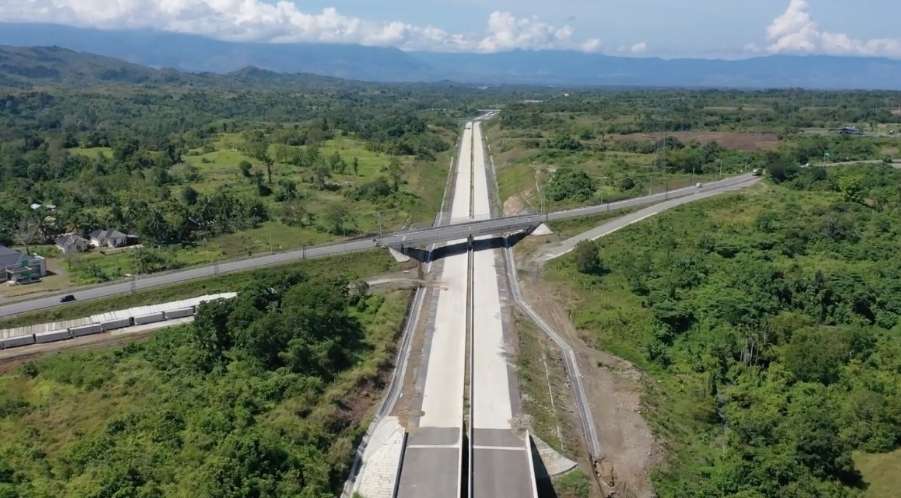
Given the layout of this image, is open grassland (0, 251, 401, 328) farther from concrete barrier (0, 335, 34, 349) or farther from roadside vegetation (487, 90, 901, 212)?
roadside vegetation (487, 90, 901, 212)

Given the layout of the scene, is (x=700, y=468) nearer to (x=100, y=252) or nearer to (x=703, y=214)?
(x=703, y=214)

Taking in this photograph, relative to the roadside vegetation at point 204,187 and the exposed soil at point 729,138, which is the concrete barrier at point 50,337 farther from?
the exposed soil at point 729,138

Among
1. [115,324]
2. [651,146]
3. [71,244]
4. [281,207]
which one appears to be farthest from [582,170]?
[115,324]

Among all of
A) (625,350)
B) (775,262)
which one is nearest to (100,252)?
(625,350)

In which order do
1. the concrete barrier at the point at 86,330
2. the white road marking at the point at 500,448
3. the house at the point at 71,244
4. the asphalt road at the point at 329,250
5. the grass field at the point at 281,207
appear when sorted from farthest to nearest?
the house at the point at 71,244
the grass field at the point at 281,207
the asphalt road at the point at 329,250
the concrete barrier at the point at 86,330
the white road marking at the point at 500,448

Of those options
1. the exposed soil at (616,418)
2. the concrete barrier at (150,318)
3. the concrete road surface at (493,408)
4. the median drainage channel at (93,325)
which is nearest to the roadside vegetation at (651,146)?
the concrete road surface at (493,408)

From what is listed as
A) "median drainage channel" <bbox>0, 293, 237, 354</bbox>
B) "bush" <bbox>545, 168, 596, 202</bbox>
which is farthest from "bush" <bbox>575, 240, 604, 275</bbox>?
"median drainage channel" <bbox>0, 293, 237, 354</bbox>
